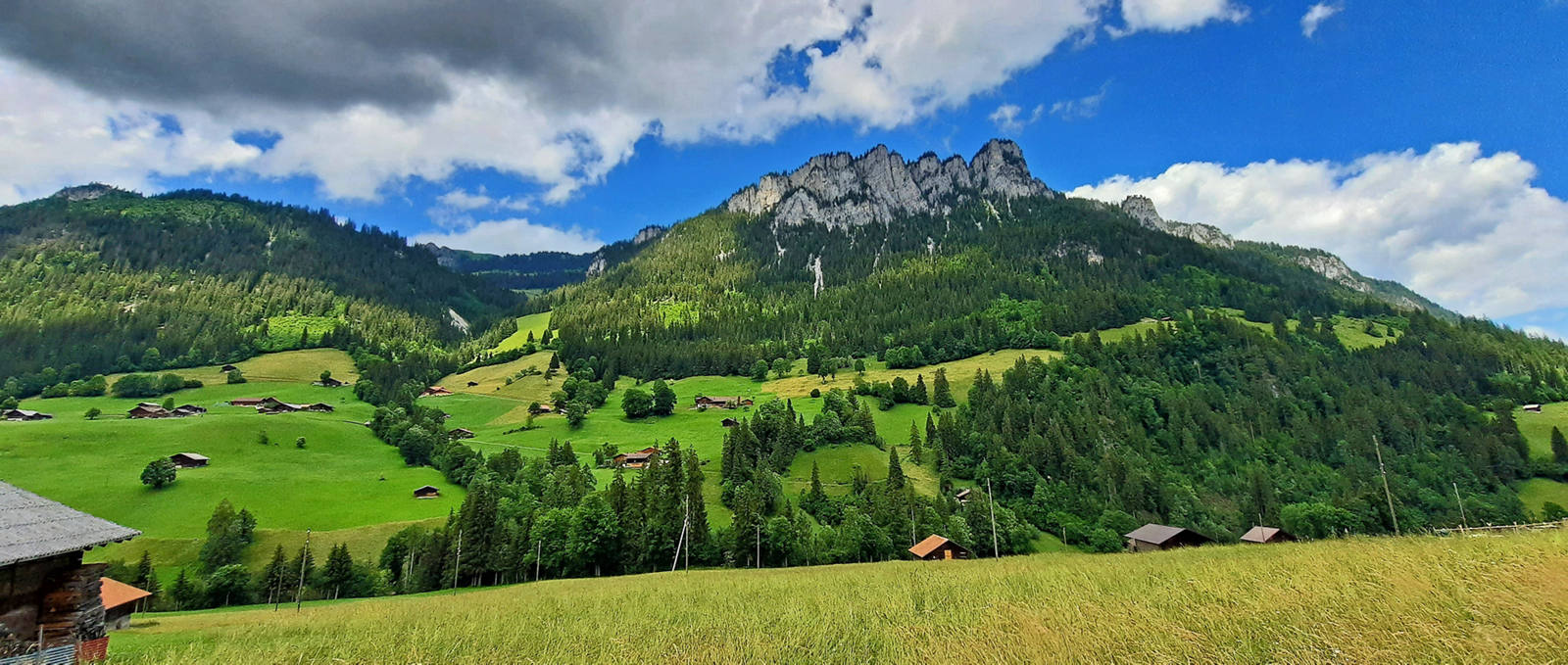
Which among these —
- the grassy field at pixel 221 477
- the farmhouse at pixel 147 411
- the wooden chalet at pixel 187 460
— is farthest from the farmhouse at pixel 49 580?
the farmhouse at pixel 147 411

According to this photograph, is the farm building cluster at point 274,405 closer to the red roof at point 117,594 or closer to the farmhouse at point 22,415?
the farmhouse at point 22,415

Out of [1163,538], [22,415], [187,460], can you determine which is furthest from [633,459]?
[22,415]

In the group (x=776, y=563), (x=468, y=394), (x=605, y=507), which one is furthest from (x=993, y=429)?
(x=468, y=394)

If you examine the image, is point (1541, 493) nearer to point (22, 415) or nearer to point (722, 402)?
point (722, 402)

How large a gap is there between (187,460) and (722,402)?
88.3 meters

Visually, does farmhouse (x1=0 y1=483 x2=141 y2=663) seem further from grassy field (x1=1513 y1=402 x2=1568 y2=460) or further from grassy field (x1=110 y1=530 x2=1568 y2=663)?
grassy field (x1=1513 y1=402 x2=1568 y2=460)

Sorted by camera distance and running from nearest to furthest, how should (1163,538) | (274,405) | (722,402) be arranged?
(1163,538) < (274,405) < (722,402)

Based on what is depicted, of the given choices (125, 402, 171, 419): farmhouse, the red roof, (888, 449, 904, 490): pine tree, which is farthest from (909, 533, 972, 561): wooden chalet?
(125, 402, 171, 419): farmhouse

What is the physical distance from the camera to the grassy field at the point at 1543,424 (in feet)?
371

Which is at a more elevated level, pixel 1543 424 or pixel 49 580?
pixel 49 580

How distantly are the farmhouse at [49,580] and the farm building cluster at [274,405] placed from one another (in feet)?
462

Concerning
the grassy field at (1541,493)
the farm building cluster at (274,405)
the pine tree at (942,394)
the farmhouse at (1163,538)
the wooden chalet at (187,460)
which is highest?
the farm building cluster at (274,405)

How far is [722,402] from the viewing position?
140 metres

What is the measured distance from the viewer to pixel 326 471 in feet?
294
